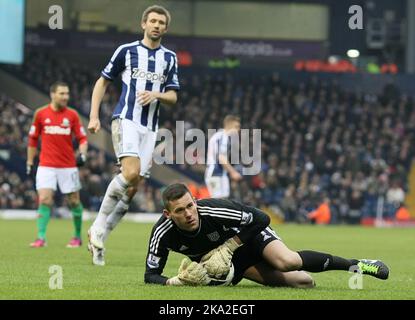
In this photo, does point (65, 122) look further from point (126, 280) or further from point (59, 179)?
point (126, 280)

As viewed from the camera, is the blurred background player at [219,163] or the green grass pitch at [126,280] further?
the blurred background player at [219,163]

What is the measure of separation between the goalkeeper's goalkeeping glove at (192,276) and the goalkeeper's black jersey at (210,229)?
0.13 m

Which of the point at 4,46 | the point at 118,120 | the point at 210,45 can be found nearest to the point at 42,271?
the point at 118,120

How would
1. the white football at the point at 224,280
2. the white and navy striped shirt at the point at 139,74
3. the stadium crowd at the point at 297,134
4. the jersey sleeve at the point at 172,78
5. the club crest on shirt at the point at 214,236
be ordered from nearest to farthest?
the club crest on shirt at the point at 214,236
the white football at the point at 224,280
the white and navy striped shirt at the point at 139,74
the jersey sleeve at the point at 172,78
the stadium crowd at the point at 297,134

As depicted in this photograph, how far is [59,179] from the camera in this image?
1489cm

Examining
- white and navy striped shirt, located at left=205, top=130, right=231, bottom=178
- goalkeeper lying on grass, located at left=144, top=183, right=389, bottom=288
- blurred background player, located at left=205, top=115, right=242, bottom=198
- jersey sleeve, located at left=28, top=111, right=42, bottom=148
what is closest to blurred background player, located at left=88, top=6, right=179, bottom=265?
goalkeeper lying on grass, located at left=144, top=183, right=389, bottom=288

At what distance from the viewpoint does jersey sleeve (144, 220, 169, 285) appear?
28.2 ft

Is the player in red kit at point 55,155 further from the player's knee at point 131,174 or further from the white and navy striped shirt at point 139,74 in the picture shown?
the player's knee at point 131,174

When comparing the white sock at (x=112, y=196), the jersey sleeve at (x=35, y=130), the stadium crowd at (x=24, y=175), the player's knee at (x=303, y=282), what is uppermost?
the jersey sleeve at (x=35, y=130)

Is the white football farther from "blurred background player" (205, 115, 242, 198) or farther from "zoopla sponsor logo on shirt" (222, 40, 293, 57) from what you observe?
"zoopla sponsor logo on shirt" (222, 40, 293, 57)

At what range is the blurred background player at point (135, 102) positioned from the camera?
1116 centimetres

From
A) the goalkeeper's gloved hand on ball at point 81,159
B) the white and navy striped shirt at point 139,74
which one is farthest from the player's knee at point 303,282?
the goalkeeper's gloved hand on ball at point 81,159

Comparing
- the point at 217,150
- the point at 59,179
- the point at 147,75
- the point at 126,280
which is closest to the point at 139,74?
the point at 147,75

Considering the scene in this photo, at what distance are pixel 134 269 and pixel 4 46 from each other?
63.9ft
